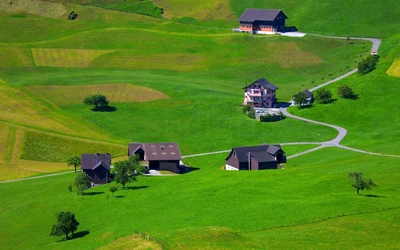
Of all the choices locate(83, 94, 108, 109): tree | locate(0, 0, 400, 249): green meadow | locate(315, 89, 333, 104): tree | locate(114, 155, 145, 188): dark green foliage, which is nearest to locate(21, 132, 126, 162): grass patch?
locate(0, 0, 400, 249): green meadow

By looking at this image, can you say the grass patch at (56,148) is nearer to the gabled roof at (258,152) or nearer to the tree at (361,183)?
the gabled roof at (258,152)

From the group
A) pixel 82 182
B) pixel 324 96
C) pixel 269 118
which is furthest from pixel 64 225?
pixel 324 96

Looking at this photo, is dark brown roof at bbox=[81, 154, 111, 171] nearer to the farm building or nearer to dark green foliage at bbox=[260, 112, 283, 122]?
the farm building

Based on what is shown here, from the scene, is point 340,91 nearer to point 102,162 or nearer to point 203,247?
point 102,162

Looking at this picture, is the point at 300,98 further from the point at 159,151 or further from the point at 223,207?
the point at 223,207

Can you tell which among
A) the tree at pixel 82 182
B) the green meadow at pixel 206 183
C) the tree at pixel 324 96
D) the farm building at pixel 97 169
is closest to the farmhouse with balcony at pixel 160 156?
the green meadow at pixel 206 183
